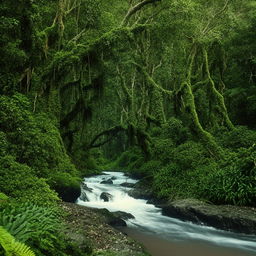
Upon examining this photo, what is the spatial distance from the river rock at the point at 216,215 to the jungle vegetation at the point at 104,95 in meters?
1.00

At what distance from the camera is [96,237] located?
9781mm

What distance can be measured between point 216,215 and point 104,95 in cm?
1239

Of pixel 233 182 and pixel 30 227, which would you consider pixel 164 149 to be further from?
pixel 30 227

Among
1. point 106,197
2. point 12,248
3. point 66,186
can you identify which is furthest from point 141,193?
point 12,248

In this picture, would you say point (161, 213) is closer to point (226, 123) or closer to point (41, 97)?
point (41, 97)

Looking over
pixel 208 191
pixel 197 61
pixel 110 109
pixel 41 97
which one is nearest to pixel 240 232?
pixel 208 191

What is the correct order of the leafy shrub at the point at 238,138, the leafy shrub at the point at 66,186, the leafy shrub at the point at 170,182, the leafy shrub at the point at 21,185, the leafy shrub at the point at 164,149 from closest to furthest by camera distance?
the leafy shrub at the point at 21,185, the leafy shrub at the point at 66,186, the leafy shrub at the point at 170,182, the leafy shrub at the point at 238,138, the leafy shrub at the point at 164,149

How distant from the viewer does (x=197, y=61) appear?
2886cm

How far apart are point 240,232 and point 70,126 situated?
1544cm

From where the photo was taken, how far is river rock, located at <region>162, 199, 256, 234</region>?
13.2 metres

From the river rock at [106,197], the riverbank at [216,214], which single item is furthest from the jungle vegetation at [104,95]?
the river rock at [106,197]

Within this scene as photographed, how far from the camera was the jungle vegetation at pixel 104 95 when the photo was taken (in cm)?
1085

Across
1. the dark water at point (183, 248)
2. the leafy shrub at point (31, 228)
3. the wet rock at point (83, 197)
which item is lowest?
the dark water at point (183, 248)

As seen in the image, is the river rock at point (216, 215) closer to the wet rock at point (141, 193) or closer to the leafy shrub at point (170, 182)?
the leafy shrub at point (170, 182)
